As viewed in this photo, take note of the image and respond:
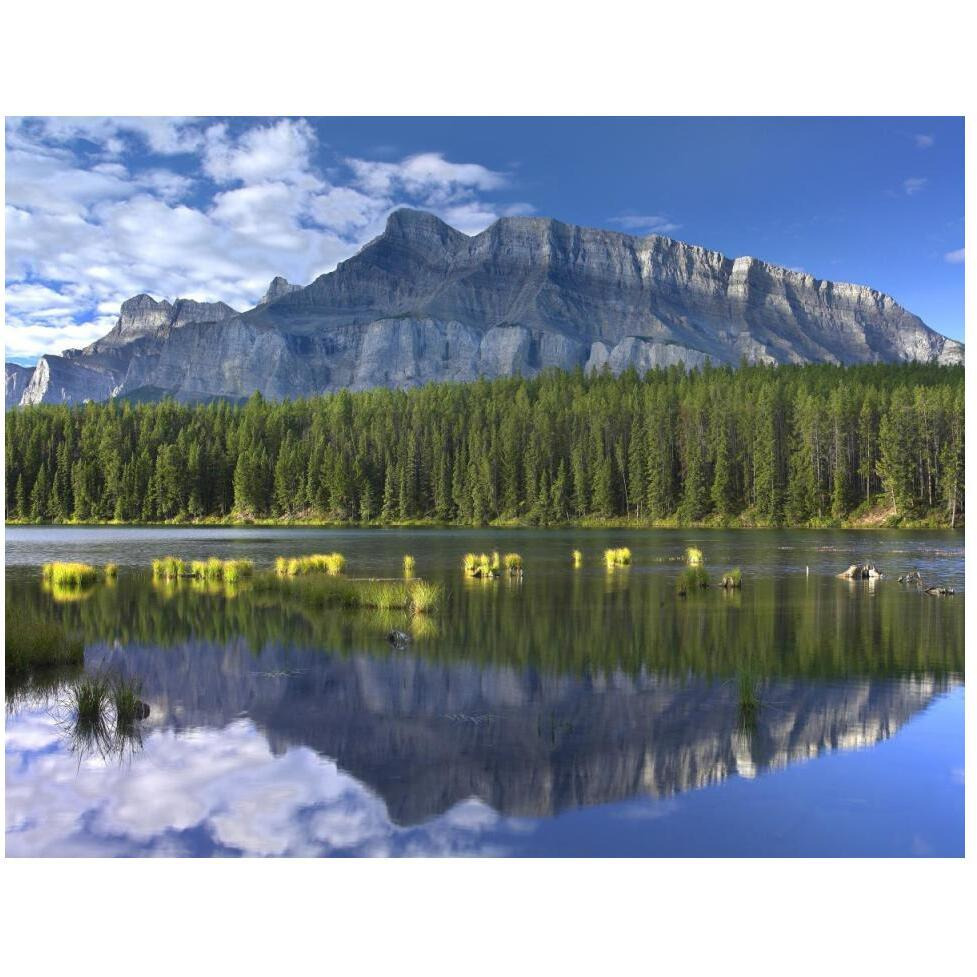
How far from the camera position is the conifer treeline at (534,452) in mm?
104750

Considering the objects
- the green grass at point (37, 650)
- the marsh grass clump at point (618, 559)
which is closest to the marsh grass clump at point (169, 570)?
the green grass at point (37, 650)

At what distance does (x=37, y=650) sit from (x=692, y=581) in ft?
81.7

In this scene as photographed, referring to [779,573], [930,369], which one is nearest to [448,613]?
[779,573]

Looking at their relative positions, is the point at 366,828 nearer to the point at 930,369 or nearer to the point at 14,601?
the point at 14,601

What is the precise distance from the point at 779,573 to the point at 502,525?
7909 cm

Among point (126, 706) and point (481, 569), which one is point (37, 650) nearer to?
point (126, 706)

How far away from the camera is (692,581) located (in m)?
34.9

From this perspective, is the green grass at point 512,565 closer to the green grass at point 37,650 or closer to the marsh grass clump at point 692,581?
the marsh grass clump at point 692,581

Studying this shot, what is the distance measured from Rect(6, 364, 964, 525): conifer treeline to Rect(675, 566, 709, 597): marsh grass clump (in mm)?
70864

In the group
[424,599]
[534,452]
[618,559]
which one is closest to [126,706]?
[424,599]

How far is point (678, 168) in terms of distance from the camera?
3528 cm

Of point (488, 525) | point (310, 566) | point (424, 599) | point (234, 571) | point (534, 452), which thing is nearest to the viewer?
point (424, 599)

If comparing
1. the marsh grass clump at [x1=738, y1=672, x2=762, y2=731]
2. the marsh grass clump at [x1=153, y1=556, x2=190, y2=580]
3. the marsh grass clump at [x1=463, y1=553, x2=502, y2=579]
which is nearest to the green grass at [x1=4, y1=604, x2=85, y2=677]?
the marsh grass clump at [x1=738, y1=672, x2=762, y2=731]
